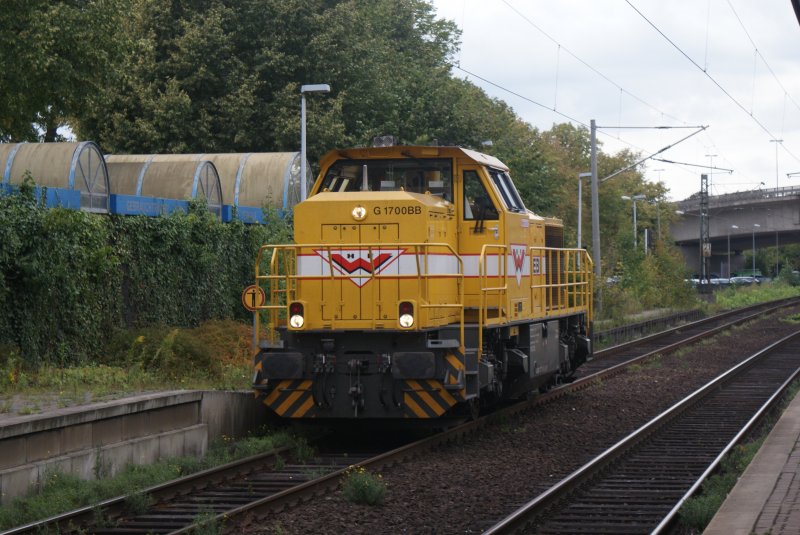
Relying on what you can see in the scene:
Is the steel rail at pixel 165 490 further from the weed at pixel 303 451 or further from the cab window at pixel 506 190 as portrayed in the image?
the cab window at pixel 506 190

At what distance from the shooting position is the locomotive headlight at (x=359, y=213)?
12742 millimetres

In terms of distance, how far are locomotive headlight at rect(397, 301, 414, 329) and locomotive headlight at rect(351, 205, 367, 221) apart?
1.28 meters

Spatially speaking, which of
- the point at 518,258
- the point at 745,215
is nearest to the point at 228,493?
the point at 518,258

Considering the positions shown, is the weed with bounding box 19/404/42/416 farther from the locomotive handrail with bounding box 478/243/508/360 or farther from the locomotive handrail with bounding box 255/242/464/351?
the locomotive handrail with bounding box 478/243/508/360

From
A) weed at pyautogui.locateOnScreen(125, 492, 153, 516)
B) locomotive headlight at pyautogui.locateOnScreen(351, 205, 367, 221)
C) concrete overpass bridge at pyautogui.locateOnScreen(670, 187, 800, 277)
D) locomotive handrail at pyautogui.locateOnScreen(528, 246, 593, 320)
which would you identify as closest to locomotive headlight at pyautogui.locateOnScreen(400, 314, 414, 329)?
locomotive headlight at pyautogui.locateOnScreen(351, 205, 367, 221)

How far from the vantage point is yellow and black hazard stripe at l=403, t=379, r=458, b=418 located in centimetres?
1225

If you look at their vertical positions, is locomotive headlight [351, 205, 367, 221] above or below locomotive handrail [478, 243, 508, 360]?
above

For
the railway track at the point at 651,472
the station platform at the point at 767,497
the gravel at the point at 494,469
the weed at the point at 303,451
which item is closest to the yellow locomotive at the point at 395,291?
the weed at the point at 303,451

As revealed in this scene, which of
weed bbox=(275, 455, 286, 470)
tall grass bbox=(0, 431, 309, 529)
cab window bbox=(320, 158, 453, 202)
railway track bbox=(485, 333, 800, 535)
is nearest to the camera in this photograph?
tall grass bbox=(0, 431, 309, 529)

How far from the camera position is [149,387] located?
45.3 ft

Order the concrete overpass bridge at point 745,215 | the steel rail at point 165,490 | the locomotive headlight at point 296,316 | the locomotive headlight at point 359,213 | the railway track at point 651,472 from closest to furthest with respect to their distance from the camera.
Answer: the steel rail at point 165,490 → the railway track at point 651,472 → the locomotive headlight at point 296,316 → the locomotive headlight at point 359,213 → the concrete overpass bridge at point 745,215

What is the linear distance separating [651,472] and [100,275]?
9.63m

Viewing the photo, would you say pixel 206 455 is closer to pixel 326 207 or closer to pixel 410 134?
pixel 326 207

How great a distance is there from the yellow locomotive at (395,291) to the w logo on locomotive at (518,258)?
4 cm
